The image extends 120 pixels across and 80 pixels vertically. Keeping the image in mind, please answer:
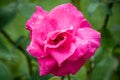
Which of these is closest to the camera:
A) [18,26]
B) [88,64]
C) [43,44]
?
[43,44]

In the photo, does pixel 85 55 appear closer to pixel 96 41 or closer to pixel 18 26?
pixel 96 41

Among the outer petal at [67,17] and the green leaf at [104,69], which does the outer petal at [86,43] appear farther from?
the green leaf at [104,69]

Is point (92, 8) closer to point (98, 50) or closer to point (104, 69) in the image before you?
point (98, 50)

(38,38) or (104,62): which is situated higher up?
(38,38)

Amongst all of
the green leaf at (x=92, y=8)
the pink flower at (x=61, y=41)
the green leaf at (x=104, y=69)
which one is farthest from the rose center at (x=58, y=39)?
the green leaf at (x=104, y=69)

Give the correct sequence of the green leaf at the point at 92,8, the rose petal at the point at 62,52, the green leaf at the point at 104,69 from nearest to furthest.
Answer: the rose petal at the point at 62,52 < the green leaf at the point at 92,8 < the green leaf at the point at 104,69

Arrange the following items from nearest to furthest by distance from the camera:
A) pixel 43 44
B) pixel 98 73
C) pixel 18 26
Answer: pixel 43 44, pixel 98 73, pixel 18 26

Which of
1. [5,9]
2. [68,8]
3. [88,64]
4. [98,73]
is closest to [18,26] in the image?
[5,9]
